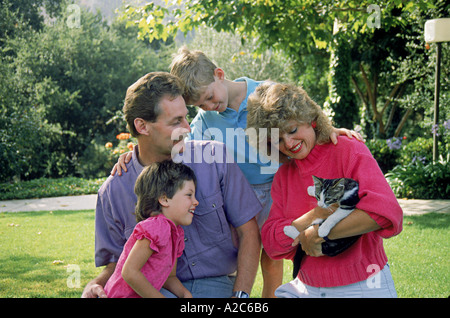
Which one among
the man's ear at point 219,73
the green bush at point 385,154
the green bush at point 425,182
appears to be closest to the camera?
the man's ear at point 219,73

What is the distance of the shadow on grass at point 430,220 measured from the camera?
6.67 metres

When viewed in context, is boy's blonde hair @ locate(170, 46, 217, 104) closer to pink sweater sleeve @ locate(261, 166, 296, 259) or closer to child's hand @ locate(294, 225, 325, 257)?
pink sweater sleeve @ locate(261, 166, 296, 259)

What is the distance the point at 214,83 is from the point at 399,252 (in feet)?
11.5

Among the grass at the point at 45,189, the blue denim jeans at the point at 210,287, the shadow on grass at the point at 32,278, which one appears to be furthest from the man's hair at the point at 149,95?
the grass at the point at 45,189

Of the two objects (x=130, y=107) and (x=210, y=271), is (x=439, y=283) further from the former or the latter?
(x=130, y=107)

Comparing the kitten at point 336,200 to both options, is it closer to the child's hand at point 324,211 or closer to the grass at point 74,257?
the child's hand at point 324,211

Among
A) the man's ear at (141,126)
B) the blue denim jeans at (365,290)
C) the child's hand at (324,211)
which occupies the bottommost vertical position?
the blue denim jeans at (365,290)

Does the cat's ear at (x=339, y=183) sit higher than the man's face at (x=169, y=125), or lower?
lower

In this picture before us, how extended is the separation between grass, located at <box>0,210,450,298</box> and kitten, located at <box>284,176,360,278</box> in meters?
2.37

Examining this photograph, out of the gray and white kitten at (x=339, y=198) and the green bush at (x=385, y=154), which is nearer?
the gray and white kitten at (x=339, y=198)

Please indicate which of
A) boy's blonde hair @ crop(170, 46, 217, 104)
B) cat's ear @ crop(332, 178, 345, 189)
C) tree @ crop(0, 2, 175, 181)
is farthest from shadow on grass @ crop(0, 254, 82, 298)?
tree @ crop(0, 2, 175, 181)

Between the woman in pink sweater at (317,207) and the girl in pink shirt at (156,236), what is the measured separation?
469mm

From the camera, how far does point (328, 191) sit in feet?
7.29

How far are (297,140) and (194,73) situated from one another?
134 cm
